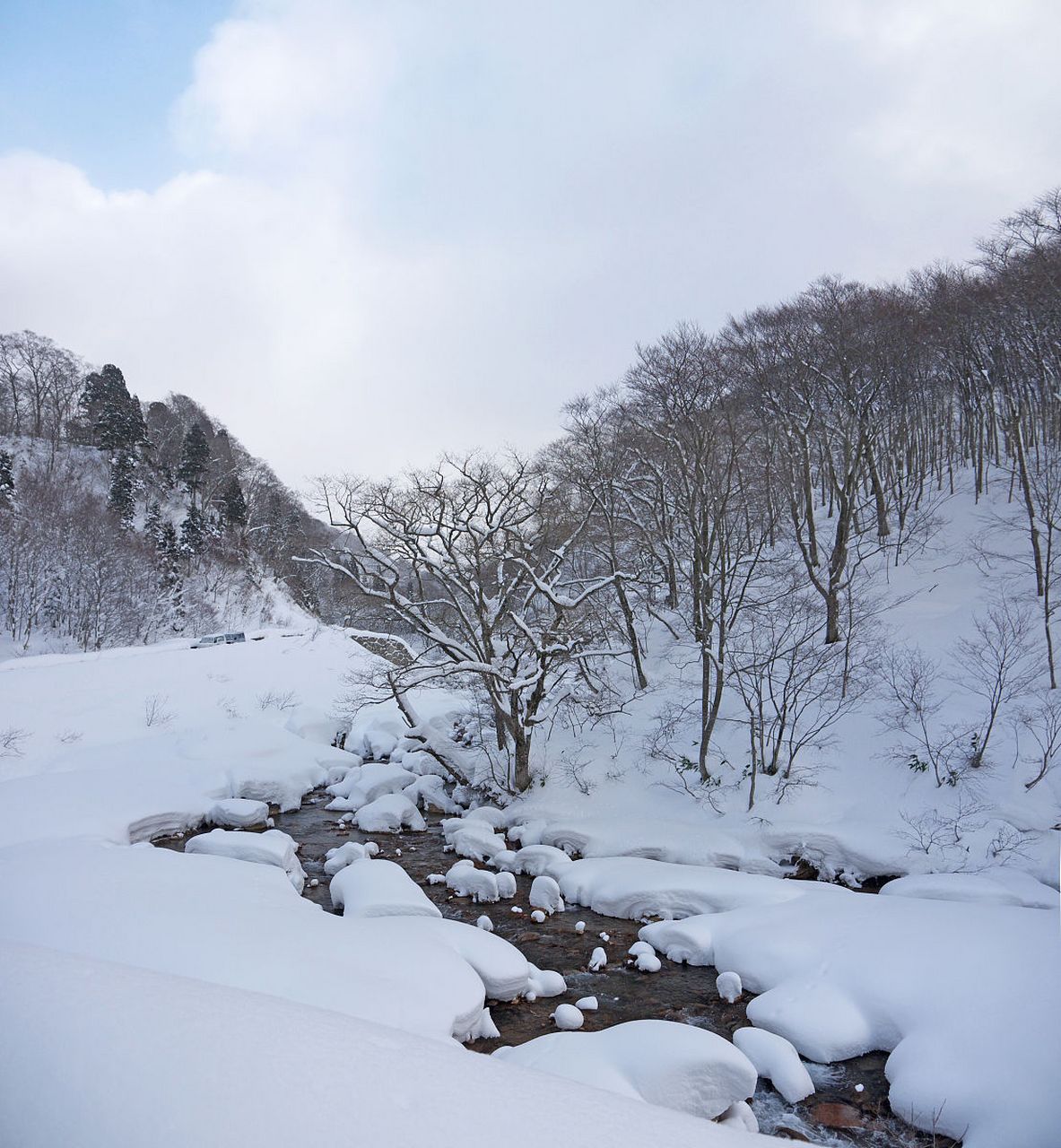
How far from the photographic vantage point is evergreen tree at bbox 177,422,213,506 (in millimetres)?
49125

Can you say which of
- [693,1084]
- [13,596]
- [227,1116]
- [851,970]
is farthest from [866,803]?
[13,596]

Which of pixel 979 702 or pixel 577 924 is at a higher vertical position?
pixel 979 702

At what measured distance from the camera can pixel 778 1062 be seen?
→ 237 inches

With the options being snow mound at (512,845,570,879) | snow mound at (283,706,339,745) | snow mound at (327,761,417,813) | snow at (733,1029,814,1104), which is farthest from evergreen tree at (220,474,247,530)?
snow at (733,1029,814,1104)

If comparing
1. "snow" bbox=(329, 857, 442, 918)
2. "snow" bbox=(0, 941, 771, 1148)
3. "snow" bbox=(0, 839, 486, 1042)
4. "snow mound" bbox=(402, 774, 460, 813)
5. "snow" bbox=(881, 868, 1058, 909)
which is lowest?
"snow mound" bbox=(402, 774, 460, 813)

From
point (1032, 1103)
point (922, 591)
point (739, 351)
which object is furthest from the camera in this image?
point (739, 351)

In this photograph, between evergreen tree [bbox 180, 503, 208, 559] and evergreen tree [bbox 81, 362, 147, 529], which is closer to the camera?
evergreen tree [bbox 180, 503, 208, 559]

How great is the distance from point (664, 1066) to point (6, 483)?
42.8 meters

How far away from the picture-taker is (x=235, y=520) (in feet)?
162

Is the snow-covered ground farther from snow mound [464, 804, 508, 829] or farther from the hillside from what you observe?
the hillside

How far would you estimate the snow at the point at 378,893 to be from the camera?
8.39 meters

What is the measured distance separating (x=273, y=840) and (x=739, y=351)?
17.8 metres

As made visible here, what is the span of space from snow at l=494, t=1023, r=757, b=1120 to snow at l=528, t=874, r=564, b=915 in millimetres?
4351

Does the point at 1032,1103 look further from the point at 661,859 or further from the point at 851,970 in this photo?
the point at 661,859
